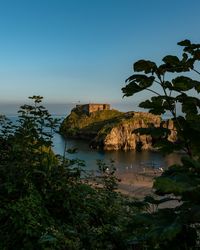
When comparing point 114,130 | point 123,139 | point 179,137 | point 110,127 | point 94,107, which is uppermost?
point 94,107

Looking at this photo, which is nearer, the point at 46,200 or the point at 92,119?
the point at 46,200

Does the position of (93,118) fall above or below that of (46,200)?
above

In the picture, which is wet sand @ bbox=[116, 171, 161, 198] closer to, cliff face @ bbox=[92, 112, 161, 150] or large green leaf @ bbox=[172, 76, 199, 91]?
large green leaf @ bbox=[172, 76, 199, 91]

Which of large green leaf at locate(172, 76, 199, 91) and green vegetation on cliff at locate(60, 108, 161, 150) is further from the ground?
green vegetation on cliff at locate(60, 108, 161, 150)

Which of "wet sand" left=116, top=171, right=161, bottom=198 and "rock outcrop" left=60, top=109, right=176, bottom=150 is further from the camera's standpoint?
"rock outcrop" left=60, top=109, right=176, bottom=150

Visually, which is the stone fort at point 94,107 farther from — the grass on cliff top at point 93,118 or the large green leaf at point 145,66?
the large green leaf at point 145,66

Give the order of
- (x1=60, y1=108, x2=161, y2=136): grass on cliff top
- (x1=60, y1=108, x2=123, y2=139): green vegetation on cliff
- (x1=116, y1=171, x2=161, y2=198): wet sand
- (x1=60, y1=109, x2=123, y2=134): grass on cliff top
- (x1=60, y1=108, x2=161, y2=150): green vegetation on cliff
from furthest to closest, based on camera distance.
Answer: (x1=60, y1=109, x2=123, y2=134): grass on cliff top < (x1=60, y1=108, x2=123, y2=139): green vegetation on cliff < (x1=60, y1=108, x2=161, y2=136): grass on cliff top < (x1=60, y1=108, x2=161, y2=150): green vegetation on cliff < (x1=116, y1=171, x2=161, y2=198): wet sand

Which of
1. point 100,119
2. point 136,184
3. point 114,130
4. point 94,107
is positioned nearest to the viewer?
point 136,184

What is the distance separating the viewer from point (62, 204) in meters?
5.50

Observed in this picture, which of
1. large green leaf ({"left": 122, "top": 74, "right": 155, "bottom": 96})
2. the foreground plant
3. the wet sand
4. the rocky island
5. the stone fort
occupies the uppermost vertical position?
the stone fort

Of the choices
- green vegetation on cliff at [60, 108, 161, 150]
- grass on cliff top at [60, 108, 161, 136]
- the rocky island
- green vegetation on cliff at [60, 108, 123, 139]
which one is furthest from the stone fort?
green vegetation on cliff at [60, 108, 161, 150]

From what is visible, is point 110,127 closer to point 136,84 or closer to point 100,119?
point 100,119

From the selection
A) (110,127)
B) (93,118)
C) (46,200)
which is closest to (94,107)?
(93,118)

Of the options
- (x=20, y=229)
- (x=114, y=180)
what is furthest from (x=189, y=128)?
(x=114, y=180)
